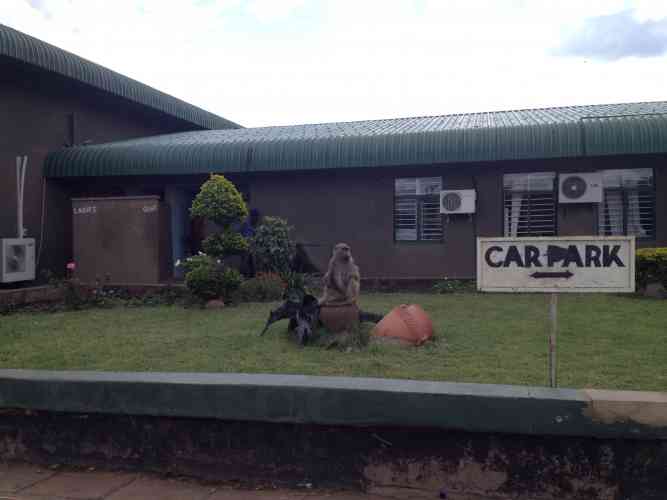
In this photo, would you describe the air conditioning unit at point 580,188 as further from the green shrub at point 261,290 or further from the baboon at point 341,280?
the baboon at point 341,280

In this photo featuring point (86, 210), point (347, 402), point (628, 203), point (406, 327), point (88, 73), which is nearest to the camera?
point (347, 402)

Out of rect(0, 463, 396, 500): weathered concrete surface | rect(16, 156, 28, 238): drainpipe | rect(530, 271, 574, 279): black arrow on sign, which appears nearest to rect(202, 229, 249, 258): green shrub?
rect(16, 156, 28, 238): drainpipe

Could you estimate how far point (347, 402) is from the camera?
453 centimetres

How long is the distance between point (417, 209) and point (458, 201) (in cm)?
92

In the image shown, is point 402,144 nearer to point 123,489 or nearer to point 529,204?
point 529,204

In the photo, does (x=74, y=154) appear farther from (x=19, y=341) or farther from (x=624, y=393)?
(x=624, y=393)

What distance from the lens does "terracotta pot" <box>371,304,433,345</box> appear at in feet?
23.4

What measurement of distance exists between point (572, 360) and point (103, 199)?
9.93m

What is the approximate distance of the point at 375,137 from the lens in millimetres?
13000

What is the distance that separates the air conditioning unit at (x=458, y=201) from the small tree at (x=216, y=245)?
163 inches

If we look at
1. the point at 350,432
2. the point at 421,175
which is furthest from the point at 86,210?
the point at 350,432

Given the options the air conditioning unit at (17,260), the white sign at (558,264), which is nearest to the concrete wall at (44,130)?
the air conditioning unit at (17,260)

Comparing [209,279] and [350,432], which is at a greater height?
[209,279]

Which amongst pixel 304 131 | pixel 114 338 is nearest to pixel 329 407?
pixel 114 338
